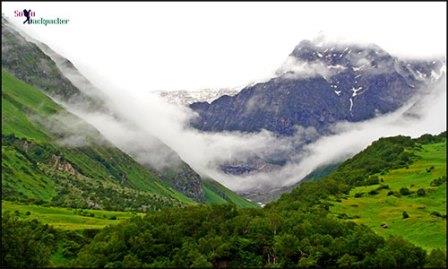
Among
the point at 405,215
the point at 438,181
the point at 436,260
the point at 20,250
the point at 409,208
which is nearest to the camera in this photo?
the point at 436,260

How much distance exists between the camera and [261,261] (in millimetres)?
120750

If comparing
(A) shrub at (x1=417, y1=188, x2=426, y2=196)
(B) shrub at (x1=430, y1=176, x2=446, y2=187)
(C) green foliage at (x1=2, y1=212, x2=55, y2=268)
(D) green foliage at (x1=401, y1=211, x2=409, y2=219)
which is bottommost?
(C) green foliage at (x1=2, y1=212, x2=55, y2=268)

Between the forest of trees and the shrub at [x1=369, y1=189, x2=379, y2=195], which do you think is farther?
the shrub at [x1=369, y1=189, x2=379, y2=195]

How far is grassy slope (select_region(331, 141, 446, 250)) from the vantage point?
414 ft

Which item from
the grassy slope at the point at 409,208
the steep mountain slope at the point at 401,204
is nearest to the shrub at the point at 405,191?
the steep mountain slope at the point at 401,204

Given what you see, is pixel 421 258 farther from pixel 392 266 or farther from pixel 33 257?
pixel 33 257

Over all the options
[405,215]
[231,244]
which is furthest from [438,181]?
[231,244]

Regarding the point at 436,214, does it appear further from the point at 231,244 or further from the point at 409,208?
the point at 231,244

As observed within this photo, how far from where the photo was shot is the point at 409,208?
5955 inches

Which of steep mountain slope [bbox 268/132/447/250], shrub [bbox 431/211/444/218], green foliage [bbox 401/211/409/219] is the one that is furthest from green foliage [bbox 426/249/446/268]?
green foliage [bbox 401/211/409/219]

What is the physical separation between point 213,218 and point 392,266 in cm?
4910

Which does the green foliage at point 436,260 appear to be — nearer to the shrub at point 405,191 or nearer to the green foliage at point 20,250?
the shrub at point 405,191

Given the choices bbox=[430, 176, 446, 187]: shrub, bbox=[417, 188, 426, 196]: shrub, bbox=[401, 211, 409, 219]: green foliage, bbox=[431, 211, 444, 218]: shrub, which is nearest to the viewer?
bbox=[431, 211, 444, 218]: shrub

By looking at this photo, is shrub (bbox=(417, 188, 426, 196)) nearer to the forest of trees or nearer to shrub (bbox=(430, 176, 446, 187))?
shrub (bbox=(430, 176, 446, 187))
